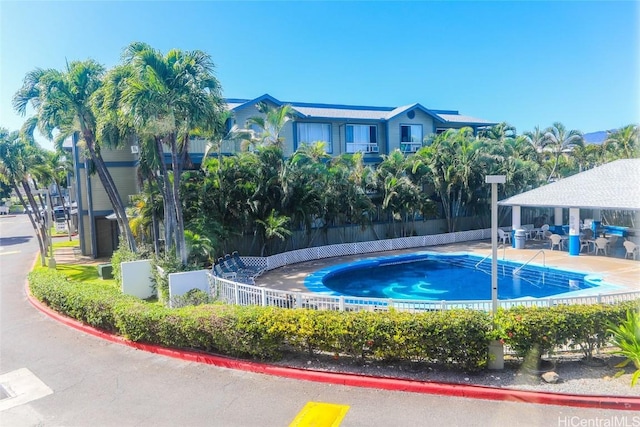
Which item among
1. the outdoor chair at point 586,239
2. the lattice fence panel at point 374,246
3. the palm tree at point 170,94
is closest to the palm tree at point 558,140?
the outdoor chair at point 586,239

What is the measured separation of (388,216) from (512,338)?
20.8 m

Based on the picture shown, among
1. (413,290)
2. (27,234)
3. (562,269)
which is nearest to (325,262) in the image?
(413,290)

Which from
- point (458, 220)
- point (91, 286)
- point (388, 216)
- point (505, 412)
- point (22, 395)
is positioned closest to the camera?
point (505, 412)

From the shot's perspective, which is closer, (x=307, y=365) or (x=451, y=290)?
(x=307, y=365)

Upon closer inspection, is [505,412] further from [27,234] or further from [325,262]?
[27,234]

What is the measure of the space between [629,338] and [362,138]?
2586 cm

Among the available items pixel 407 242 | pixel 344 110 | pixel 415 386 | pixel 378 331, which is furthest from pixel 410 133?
pixel 415 386

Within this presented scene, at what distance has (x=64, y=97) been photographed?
1697cm

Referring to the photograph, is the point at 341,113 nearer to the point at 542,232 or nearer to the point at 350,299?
the point at 542,232

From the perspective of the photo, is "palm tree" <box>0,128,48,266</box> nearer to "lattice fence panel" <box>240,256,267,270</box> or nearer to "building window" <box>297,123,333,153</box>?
"lattice fence panel" <box>240,256,267,270</box>

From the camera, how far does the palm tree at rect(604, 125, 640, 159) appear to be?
1412 inches

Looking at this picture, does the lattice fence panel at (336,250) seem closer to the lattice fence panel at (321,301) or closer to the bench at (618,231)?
the lattice fence panel at (321,301)

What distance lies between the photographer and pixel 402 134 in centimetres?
3384

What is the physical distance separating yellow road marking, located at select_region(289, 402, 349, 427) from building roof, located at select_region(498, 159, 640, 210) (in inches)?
709
